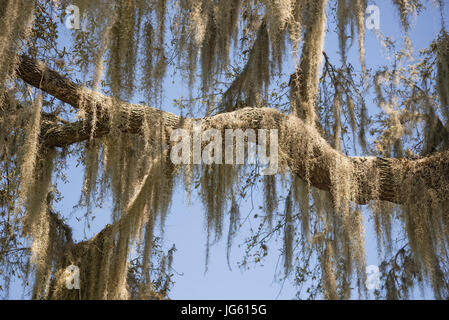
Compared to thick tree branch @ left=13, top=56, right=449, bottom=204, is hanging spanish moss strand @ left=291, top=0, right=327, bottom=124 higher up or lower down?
higher up

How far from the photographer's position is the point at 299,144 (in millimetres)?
4410

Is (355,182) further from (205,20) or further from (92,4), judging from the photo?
(92,4)

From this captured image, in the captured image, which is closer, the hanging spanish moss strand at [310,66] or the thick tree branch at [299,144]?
the thick tree branch at [299,144]

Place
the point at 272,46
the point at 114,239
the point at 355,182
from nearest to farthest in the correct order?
the point at 114,239 < the point at 355,182 < the point at 272,46

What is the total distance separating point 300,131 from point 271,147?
8.8 inches

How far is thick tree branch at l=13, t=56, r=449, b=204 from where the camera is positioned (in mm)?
4430

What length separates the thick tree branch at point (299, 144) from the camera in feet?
14.5

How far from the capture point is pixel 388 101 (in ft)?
17.6

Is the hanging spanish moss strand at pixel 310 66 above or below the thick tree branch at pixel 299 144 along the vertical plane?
above

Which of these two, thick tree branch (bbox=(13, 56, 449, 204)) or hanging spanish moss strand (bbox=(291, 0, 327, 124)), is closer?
thick tree branch (bbox=(13, 56, 449, 204))

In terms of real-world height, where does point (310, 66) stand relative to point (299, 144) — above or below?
above

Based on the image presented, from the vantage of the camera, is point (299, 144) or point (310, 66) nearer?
point (299, 144)
